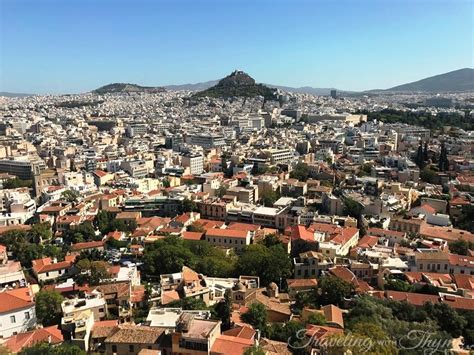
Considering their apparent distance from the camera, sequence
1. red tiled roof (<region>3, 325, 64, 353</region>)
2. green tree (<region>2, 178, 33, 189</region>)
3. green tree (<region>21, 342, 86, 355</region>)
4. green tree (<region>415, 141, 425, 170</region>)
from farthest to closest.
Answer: green tree (<region>415, 141, 425, 170</region>), green tree (<region>2, 178, 33, 189</region>), red tiled roof (<region>3, 325, 64, 353</region>), green tree (<region>21, 342, 86, 355</region>)

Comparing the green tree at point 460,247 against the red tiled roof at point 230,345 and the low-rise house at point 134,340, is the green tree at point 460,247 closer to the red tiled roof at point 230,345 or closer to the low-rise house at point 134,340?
the red tiled roof at point 230,345

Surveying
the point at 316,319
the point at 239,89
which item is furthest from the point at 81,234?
the point at 239,89

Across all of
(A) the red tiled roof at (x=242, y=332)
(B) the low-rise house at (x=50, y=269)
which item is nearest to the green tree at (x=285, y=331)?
(A) the red tiled roof at (x=242, y=332)

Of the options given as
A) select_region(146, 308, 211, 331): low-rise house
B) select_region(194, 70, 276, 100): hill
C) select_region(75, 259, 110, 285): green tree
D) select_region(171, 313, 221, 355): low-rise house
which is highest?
select_region(194, 70, 276, 100): hill

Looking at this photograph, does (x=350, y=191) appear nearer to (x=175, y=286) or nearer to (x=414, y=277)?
(x=414, y=277)

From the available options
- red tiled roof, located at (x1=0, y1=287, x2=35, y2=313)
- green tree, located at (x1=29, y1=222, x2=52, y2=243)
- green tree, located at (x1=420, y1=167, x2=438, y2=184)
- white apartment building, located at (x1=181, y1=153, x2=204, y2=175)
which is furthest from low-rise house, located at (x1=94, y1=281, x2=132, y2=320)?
green tree, located at (x1=420, y1=167, x2=438, y2=184)

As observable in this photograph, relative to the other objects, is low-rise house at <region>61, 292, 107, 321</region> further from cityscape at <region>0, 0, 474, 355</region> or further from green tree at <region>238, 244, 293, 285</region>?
green tree at <region>238, 244, 293, 285</region>

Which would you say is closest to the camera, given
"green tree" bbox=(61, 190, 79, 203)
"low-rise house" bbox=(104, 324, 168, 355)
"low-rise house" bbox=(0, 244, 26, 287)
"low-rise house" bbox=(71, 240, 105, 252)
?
"low-rise house" bbox=(104, 324, 168, 355)

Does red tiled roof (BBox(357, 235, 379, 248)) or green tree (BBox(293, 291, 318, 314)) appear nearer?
green tree (BBox(293, 291, 318, 314))
